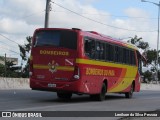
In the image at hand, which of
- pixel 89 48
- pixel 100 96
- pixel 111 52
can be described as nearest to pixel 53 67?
pixel 89 48

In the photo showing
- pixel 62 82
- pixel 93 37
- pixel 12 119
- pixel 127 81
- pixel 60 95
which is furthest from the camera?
pixel 127 81

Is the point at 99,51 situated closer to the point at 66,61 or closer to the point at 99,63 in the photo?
the point at 99,63

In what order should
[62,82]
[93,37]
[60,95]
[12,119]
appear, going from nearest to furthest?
[12,119], [62,82], [93,37], [60,95]

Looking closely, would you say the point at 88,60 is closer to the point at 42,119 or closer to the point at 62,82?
the point at 62,82

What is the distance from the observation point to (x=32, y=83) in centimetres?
2059

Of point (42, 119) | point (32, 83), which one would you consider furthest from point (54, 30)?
point (42, 119)

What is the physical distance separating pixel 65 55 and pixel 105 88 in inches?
149

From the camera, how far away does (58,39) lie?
67.2ft

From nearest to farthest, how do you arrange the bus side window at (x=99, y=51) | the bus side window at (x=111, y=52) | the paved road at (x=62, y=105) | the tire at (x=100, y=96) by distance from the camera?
the paved road at (x=62, y=105) < the bus side window at (x=99, y=51) < the tire at (x=100, y=96) < the bus side window at (x=111, y=52)

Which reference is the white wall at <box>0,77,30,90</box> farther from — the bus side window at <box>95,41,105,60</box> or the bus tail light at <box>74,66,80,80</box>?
the bus tail light at <box>74,66,80,80</box>

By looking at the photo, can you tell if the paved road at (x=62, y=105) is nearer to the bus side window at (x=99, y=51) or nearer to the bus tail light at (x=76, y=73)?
the bus tail light at (x=76, y=73)

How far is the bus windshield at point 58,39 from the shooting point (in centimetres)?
2034

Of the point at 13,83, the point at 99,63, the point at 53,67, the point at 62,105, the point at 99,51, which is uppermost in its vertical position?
the point at 99,51

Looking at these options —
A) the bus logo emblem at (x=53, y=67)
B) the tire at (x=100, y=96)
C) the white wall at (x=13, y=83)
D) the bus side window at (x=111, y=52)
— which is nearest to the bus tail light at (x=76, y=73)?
the bus logo emblem at (x=53, y=67)
